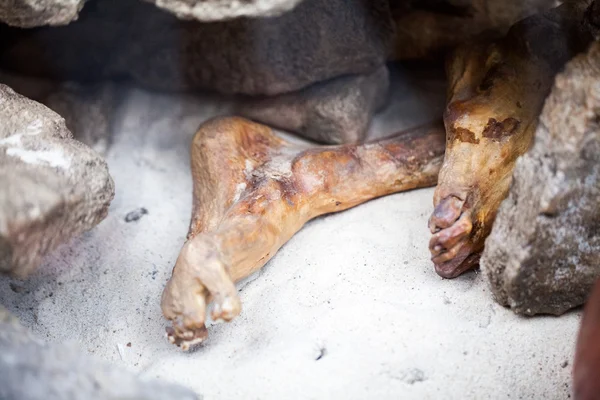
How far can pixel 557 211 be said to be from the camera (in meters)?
1.34

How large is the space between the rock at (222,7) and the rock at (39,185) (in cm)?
40

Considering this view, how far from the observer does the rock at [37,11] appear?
1.46 meters

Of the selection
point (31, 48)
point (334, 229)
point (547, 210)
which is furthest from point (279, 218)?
point (31, 48)

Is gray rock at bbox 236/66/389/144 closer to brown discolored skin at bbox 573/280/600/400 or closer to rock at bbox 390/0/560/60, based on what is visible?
rock at bbox 390/0/560/60

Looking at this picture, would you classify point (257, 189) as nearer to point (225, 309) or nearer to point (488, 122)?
point (225, 309)

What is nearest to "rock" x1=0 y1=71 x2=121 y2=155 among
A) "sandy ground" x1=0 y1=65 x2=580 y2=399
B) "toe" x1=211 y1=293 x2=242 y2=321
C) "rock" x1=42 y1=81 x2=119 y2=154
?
"rock" x1=42 y1=81 x2=119 y2=154

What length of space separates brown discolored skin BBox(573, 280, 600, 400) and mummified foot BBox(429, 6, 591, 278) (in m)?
0.41

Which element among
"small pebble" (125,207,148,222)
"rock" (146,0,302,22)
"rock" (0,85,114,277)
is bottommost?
"small pebble" (125,207,148,222)

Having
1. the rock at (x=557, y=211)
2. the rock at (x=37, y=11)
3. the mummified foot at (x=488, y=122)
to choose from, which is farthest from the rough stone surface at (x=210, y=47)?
the rock at (x=557, y=211)

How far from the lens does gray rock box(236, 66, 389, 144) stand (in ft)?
7.00

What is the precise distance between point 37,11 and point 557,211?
1259mm

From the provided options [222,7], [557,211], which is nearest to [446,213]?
[557,211]

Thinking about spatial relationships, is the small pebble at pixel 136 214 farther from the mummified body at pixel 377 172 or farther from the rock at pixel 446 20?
the rock at pixel 446 20

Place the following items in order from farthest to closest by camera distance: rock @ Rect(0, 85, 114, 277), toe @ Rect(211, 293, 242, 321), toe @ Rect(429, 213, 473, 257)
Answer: toe @ Rect(429, 213, 473, 257) → toe @ Rect(211, 293, 242, 321) → rock @ Rect(0, 85, 114, 277)
